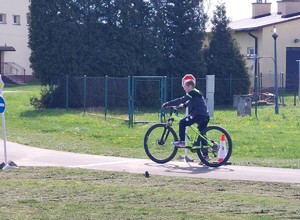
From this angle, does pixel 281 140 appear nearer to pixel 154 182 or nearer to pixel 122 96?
pixel 154 182

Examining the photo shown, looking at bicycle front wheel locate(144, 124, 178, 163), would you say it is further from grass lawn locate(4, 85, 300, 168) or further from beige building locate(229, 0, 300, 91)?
beige building locate(229, 0, 300, 91)

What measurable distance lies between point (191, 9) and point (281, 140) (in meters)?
20.7

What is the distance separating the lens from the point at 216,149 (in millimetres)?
15289

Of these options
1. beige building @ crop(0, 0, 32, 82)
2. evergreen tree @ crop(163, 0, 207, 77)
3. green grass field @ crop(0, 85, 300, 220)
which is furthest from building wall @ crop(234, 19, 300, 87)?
green grass field @ crop(0, 85, 300, 220)

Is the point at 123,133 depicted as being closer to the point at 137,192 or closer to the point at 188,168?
the point at 188,168

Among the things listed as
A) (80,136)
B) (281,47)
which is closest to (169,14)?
(281,47)

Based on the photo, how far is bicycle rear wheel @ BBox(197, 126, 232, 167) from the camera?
49.9 feet

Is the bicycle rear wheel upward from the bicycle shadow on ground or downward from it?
upward

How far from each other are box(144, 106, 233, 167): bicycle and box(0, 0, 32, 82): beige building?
4957cm

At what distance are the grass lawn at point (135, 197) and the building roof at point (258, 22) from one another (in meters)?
37.1

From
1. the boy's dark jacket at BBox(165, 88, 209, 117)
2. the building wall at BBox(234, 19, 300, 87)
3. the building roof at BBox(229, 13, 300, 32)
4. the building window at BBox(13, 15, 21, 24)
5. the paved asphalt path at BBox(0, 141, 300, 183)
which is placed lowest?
the paved asphalt path at BBox(0, 141, 300, 183)

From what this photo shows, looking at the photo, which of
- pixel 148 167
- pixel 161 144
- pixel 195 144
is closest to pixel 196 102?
pixel 195 144

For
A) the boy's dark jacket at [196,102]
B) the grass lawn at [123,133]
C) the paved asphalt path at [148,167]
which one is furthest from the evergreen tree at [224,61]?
the boy's dark jacket at [196,102]

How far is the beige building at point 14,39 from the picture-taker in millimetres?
65188
